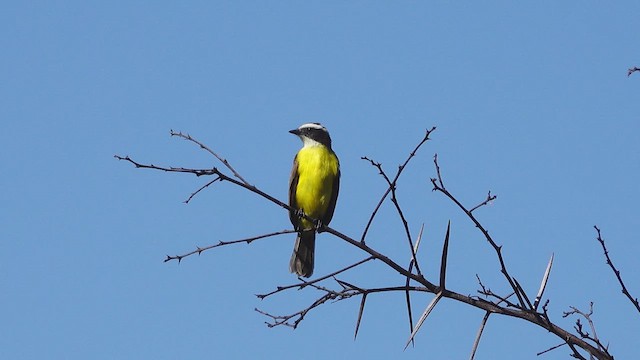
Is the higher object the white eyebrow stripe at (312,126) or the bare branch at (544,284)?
the white eyebrow stripe at (312,126)

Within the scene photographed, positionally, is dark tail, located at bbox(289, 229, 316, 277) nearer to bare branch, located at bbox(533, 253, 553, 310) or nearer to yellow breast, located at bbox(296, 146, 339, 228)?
yellow breast, located at bbox(296, 146, 339, 228)

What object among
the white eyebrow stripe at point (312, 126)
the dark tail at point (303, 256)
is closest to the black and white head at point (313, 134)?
the white eyebrow stripe at point (312, 126)

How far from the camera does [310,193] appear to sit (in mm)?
8703

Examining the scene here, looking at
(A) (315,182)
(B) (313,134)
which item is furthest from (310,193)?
(B) (313,134)

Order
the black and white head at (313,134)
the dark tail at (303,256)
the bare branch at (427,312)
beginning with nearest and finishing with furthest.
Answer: the bare branch at (427,312)
the dark tail at (303,256)
the black and white head at (313,134)

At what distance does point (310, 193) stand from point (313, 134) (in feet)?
2.99

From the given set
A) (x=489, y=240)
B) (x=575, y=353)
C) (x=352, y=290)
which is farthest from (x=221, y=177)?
(x=575, y=353)

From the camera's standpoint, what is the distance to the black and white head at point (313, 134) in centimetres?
930

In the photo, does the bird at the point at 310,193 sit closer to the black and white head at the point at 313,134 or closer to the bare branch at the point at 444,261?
the black and white head at the point at 313,134

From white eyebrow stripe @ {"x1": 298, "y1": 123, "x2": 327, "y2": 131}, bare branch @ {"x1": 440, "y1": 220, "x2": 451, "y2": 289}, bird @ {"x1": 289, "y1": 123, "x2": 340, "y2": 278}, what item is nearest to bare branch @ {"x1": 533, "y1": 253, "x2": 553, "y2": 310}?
bare branch @ {"x1": 440, "y1": 220, "x2": 451, "y2": 289}

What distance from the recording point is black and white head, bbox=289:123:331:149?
9305mm

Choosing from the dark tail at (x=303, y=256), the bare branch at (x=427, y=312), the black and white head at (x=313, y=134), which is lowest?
the bare branch at (x=427, y=312)

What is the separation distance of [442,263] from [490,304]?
22 centimetres

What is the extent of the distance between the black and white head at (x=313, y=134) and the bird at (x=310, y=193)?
0.19 metres
